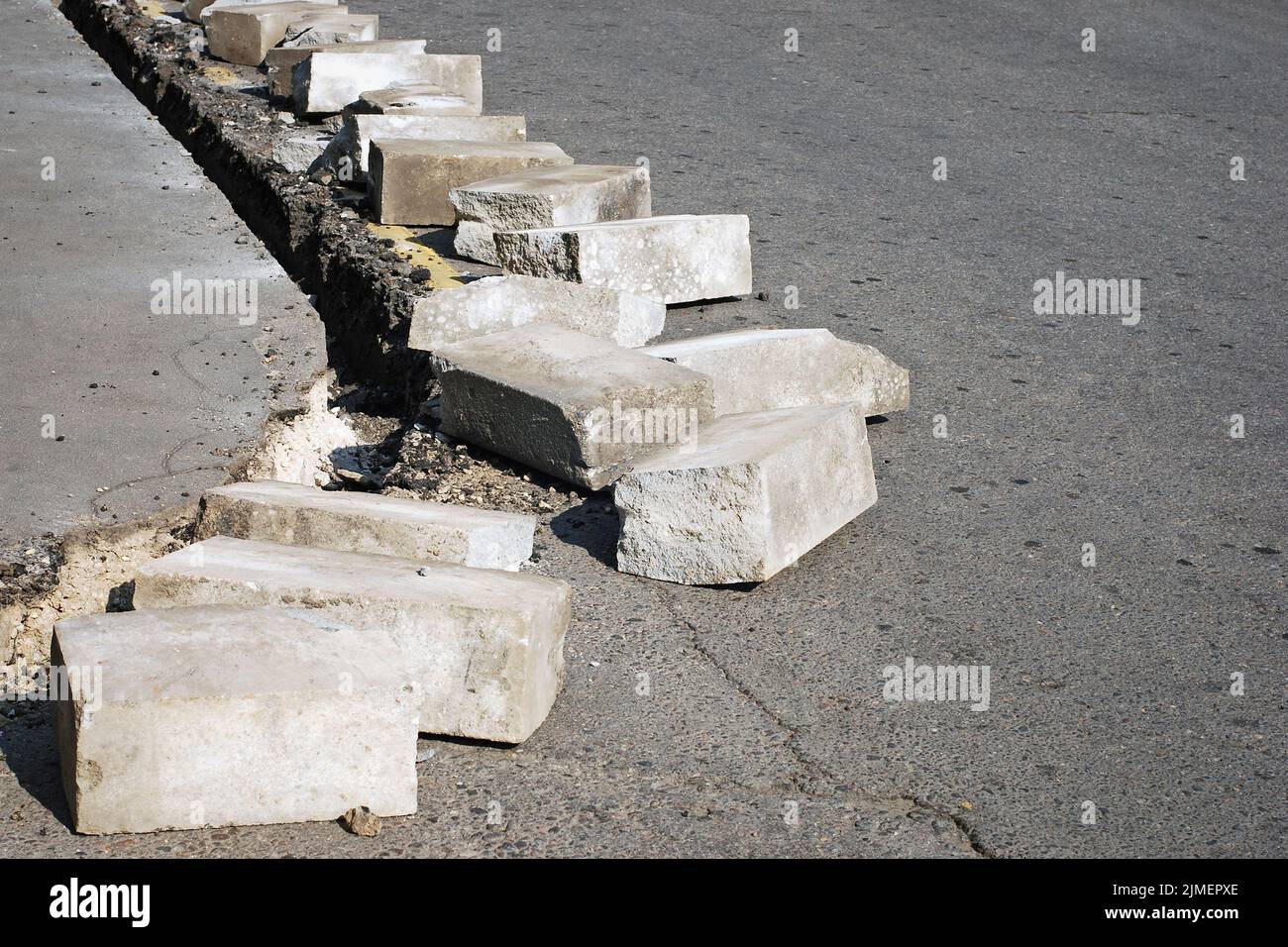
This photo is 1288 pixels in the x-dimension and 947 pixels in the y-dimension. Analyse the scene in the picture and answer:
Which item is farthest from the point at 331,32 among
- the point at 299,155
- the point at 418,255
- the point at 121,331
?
the point at 121,331

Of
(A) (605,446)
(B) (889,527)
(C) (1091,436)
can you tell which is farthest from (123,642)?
(C) (1091,436)

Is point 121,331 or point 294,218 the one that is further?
point 294,218

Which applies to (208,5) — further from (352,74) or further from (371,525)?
(371,525)

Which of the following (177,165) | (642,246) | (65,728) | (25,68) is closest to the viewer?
(65,728)

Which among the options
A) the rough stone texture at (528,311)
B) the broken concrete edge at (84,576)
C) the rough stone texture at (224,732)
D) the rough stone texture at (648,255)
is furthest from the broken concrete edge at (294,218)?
the rough stone texture at (224,732)

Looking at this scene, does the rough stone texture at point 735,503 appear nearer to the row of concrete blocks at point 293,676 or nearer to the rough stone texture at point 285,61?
the row of concrete blocks at point 293,676

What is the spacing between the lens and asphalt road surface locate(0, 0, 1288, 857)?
2.96m

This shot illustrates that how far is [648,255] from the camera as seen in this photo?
18.3 ft

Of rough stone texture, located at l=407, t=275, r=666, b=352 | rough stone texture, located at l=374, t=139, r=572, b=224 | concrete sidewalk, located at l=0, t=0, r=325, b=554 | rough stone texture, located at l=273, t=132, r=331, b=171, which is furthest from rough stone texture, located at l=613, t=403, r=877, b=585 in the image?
rough stone texture, located at l=273, t=132, r=331, b=171

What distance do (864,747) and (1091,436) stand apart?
211cm

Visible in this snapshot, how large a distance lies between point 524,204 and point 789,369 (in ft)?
5.47

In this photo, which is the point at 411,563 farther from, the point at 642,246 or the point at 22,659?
the point at 642,246

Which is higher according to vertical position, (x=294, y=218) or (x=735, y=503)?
(x=294, y=218)

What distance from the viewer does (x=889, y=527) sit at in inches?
165
